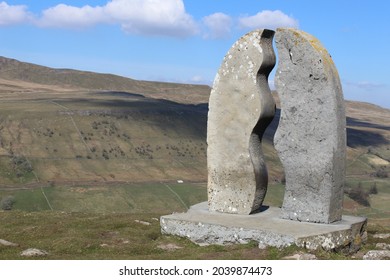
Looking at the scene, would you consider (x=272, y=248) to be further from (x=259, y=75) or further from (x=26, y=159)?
(x=26, y=159)

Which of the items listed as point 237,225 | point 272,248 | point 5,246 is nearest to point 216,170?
point 237,225

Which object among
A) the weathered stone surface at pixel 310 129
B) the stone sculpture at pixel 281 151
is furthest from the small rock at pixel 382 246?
the weathered stone surface at pixel 310 129

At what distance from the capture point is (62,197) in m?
102

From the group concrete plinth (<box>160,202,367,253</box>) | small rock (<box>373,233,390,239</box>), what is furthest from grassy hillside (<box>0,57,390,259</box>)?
concrete plinth (<box>160,202,367,253</box>)

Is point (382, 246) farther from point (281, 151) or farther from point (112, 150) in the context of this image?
point (112, 150)

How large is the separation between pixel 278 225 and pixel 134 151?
129m

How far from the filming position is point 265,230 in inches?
745

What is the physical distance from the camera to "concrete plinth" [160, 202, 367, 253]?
18234 mm

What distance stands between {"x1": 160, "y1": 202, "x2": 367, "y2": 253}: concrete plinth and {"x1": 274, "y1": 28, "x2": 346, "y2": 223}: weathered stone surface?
91 centimetres

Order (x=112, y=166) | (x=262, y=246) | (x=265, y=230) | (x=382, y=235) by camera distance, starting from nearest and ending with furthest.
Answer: (x=262, y=246) < (x=265, y=230) < (x=382, y=235) < (x=112, y=166)

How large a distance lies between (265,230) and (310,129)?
13.6 feet

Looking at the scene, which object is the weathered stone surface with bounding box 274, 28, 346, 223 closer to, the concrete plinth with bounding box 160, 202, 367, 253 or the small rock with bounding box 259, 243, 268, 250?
the concrete plinth with bounding box 160, 202, 367, 253

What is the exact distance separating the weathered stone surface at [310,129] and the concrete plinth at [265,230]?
2.99 feet

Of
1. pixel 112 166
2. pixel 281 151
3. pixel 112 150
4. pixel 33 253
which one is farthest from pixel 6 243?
pixel 112 150
